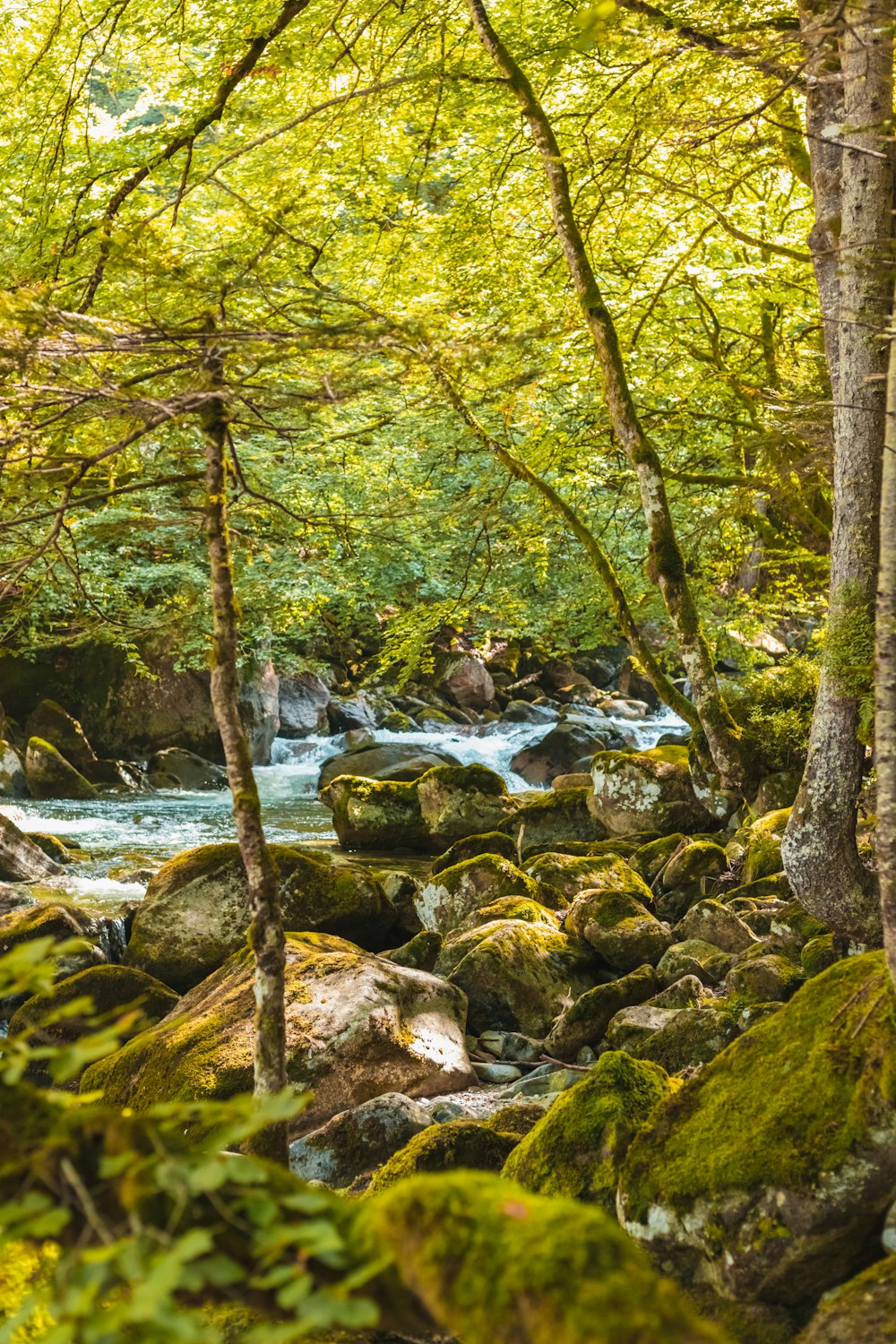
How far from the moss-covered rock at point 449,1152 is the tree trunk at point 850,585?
2511 mm

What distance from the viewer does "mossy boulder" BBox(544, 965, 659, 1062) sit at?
648 centimetres

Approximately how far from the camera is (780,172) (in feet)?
36.6

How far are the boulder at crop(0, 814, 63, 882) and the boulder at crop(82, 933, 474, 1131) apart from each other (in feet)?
18.8

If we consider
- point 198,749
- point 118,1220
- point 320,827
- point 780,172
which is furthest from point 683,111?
point 198,749

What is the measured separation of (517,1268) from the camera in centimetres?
143

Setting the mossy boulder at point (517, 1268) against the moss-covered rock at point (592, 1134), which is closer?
the mossy boulder at point (517, 1268)

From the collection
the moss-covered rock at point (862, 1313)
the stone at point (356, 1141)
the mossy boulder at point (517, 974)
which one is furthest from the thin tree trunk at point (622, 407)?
the moss-covered rock at point (862, 1313)

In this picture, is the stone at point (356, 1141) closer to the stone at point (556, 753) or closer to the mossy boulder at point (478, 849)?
the mossy boulder at point (478, 849)

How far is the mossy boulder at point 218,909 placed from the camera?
27.1 ft

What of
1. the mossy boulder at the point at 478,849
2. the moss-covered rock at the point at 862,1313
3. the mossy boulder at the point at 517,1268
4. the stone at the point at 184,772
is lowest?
the mossy boulder at the point at 478,849

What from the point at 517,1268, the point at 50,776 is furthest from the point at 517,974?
the point at 50,776

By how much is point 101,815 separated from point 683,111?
41.6 feet

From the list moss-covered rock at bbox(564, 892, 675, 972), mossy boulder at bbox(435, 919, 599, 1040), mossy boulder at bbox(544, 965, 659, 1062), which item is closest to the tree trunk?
mossy boulder at bbox(544, 965, 659, 1062)

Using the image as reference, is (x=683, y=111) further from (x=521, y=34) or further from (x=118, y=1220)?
(x=118, y=1220)
